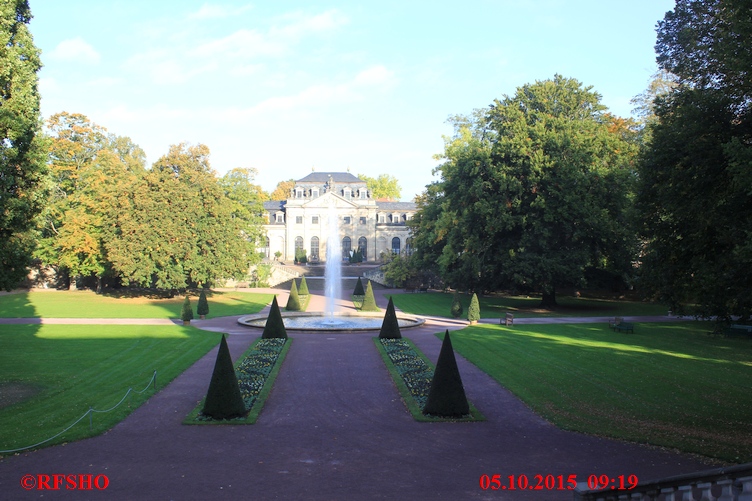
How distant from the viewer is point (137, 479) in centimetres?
1027

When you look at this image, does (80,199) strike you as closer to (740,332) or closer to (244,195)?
(244,195)

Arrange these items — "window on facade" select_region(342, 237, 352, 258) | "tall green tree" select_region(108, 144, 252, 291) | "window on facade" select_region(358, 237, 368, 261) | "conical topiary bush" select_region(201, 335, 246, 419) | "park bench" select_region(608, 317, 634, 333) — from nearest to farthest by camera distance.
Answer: "conical topiary bush" select_region(201, 335, 246, 419), "park bench" select_region(608, 317, 634, 333), "tall green tree" select_region(108, 144, 252, 291), "window on facade" select_region(342, 237, 352, 258), "window on facade" select_region(358, 237, 368, 261)

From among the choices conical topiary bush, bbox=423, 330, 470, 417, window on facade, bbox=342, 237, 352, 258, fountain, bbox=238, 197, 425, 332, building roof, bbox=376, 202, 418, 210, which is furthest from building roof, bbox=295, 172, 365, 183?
conical topiary bush, bbox=423, 330, 470, 417

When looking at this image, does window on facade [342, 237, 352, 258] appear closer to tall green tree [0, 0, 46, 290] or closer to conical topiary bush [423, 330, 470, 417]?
tall green tree [0, 0, 46, 290]

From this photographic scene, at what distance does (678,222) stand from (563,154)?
24918 mm

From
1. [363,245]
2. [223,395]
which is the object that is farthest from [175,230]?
[363,245]

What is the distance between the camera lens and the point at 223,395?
45.9 feet

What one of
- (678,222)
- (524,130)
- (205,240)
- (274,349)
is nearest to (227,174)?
(205,240)

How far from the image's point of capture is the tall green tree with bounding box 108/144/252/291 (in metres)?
44.0

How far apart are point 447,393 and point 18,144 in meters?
13.5

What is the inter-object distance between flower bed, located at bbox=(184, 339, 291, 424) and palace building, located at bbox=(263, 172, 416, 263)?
207 feet

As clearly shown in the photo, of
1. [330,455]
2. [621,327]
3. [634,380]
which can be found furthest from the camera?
[621,327]

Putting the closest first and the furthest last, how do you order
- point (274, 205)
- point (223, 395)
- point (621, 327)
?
point (223, 395) → point (621, 327) → point (274, 205)

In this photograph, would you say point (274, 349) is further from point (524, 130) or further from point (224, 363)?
point (524, 130)
